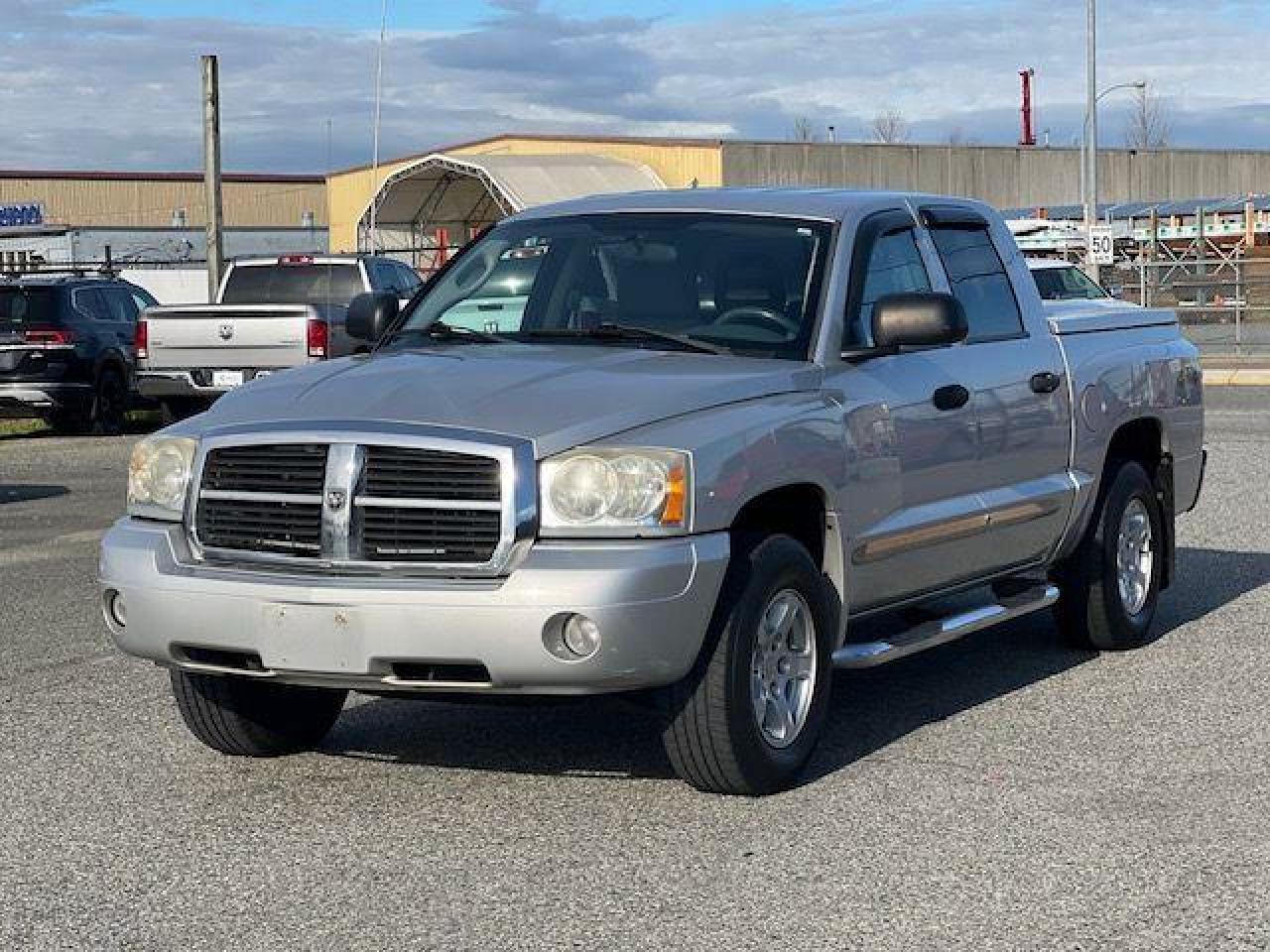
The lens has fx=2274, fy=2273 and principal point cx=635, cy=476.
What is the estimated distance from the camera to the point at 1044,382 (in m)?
8.66

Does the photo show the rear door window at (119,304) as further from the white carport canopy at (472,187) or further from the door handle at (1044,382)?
the white carport canopy at (472,187)

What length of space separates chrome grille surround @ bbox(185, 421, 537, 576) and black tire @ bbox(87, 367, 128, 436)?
741 inches

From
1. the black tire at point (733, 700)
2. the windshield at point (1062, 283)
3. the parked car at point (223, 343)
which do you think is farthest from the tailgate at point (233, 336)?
the black tire at point (733, 700)

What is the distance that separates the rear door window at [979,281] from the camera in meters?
8.52

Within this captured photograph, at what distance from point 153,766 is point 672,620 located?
198 centimetres

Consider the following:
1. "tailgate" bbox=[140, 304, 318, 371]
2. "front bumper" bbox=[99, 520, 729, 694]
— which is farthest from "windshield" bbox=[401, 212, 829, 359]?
"tailgate" bbox=[140, 304, 318, 371]

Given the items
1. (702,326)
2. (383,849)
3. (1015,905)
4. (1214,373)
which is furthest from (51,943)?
(1214,373)

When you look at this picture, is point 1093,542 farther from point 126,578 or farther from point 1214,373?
point 1214,373

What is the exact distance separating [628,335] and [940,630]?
1486 mm

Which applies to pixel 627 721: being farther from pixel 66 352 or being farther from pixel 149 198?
pixel 149 198

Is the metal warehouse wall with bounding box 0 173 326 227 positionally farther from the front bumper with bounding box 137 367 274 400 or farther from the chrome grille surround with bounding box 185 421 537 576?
the chrome grille surround with bounding box 185 421 537 576

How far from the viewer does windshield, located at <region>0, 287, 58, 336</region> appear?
81.1ft

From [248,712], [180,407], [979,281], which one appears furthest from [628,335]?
[180,407]

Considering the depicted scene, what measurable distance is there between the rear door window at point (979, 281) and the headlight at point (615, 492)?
7.84 ft
